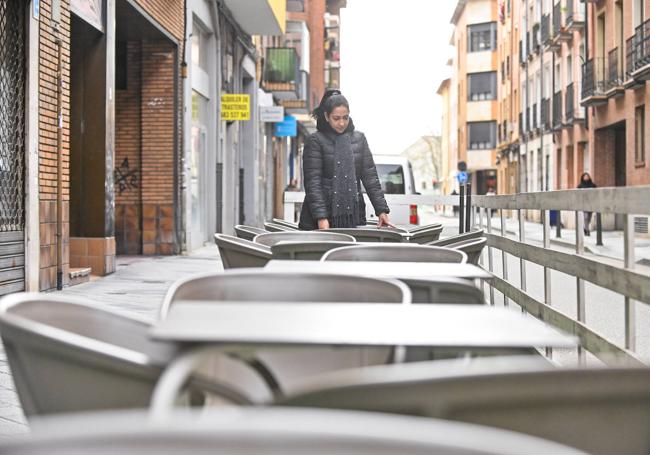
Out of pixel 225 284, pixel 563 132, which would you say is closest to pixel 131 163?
pixel 225 284

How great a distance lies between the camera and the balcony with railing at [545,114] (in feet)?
150

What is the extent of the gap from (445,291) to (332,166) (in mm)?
4071

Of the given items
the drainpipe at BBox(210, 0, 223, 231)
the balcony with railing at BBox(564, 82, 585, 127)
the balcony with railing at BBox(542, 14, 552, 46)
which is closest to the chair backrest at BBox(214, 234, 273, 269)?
the drainpipe at BBox(210, 0, 223, 231)

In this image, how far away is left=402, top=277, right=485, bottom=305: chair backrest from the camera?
3449mm

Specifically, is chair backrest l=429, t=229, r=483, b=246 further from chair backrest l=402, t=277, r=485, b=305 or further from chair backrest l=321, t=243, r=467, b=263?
chair backrest l=402, t=277, r=485, b=305

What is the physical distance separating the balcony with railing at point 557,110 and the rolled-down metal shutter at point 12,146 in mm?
33658

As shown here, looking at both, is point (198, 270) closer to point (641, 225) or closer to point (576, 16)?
point (641, 225)

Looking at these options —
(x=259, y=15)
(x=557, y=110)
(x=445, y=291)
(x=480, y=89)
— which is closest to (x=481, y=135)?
(x=480, y=89)

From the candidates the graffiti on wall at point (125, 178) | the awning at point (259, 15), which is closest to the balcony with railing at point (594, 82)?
the awning at point (259, 15)

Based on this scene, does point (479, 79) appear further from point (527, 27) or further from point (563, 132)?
point (563, 132)

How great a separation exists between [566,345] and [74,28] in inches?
468

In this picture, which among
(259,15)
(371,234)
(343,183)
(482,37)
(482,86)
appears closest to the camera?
(371,234)

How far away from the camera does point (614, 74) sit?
107ft

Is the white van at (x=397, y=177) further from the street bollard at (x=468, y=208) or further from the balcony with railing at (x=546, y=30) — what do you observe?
the balcony with railing at (x=546, y=30)
